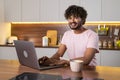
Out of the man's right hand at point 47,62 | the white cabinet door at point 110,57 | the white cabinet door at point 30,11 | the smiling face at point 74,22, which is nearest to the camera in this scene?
the man's right hand at point 47,62

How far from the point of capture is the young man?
2139 millimetres

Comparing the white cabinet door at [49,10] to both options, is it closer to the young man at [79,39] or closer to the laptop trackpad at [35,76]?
the young man at [79,39]

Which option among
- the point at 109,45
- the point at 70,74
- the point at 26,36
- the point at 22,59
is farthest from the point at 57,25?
the point at 70,74

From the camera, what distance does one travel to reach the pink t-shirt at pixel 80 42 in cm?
219

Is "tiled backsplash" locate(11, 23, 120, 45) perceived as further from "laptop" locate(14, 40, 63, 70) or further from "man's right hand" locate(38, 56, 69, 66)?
"laptop" locate(14, 40, 63, 70)

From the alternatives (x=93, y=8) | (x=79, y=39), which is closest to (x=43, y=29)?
(x=93, y=8)

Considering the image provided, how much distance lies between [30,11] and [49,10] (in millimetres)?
414

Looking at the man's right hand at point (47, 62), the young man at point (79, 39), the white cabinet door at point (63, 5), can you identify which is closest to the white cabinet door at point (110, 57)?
the white cabinet door at point (63, 5)

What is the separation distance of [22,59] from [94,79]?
81 centimetres

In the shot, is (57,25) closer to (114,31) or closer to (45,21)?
(45,21)

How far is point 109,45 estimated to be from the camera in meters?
4.04

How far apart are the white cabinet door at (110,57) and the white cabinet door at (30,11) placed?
1532 millimetres

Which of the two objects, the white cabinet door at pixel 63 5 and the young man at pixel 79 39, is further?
the white cabinet door at pixel 63 5

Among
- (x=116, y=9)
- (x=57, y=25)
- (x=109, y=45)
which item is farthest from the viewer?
(x=57, y=25)
